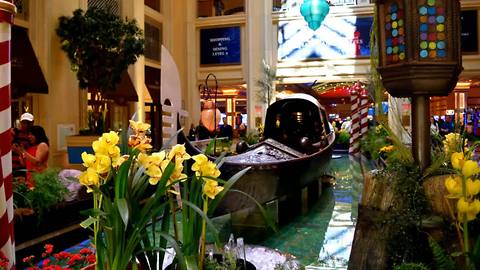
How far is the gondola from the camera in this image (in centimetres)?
521

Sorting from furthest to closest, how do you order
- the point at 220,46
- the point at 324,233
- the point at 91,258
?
1. the point at 220,46
2. the point at 324,233
3. the point at 91,258

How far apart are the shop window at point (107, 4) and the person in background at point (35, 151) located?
8131mm

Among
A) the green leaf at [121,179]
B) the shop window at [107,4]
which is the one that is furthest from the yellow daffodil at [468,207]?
the shop window at [107,4]

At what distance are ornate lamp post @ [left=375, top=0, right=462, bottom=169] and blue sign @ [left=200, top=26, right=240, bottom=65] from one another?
16465 millimetres

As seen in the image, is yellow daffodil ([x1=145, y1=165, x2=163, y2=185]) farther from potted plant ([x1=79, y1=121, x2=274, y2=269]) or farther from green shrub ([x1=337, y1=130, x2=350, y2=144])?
green shrub ([x1=337, y1=130, x2=350, y2=144])

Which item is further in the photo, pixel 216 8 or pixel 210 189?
pixel 216 8

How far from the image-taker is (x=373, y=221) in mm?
2877

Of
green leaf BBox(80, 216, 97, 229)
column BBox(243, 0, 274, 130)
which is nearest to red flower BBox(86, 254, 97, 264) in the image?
green leaf BBox(80, 216, 97, 229)

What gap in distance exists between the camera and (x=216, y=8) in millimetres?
20203

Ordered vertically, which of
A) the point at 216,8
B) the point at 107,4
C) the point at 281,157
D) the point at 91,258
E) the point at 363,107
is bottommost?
the point at 91,258

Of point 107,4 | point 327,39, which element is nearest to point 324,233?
point 107,4

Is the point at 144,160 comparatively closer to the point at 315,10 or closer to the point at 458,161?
the point at 458,161

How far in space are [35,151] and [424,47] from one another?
4519mm

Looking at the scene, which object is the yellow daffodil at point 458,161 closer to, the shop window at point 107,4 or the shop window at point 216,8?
the shop window at point 107,4
